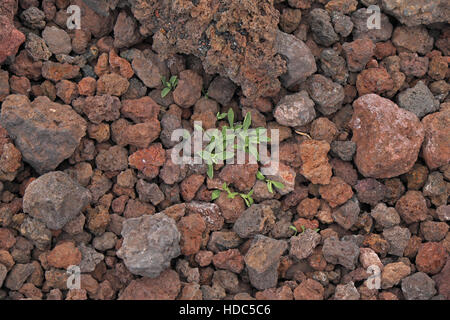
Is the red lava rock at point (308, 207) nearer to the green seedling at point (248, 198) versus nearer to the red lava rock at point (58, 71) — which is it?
the green seedling at point (248, 198)

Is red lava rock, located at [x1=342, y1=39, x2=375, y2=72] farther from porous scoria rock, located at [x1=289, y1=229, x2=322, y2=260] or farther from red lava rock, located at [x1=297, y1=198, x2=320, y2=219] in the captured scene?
porous scoria rock, located at [x1=289, y1=229, x2=322, y2=260]

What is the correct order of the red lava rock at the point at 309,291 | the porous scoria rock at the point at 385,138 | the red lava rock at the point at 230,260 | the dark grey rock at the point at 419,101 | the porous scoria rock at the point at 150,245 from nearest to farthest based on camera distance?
1. the porous scoria rock at the point at 150,245
2. the red lava rock at the point at 309,291
3. the red lava rock at the point at 230,260
4. the porous scoria rock at the point at 385,138
5. the dark grey rock at the point at 419,101

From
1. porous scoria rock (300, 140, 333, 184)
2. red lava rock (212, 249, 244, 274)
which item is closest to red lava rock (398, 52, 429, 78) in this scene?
porous scoria rock (300, 140, 333, 184)

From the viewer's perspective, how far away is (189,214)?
3463 mm

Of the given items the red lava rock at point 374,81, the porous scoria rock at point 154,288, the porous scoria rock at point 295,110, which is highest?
the red lava rock at point 374,81

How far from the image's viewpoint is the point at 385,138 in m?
3.46

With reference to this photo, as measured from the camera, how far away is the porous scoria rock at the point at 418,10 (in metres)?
3.65

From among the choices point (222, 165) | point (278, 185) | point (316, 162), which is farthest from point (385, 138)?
point (222, 165)

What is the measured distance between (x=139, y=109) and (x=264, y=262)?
1.37m

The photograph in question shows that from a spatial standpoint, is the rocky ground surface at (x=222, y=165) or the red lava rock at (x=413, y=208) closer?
the rocky ground surface at (x=222, y=165)

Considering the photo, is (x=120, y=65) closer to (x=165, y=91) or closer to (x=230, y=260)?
(x=165, y=91)

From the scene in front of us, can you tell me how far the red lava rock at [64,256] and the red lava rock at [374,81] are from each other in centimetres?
232

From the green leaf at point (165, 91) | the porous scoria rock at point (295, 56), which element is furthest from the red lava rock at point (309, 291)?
the green leaf at point (165, 91)

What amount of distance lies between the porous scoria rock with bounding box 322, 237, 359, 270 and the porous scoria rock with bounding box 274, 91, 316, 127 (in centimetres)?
87
